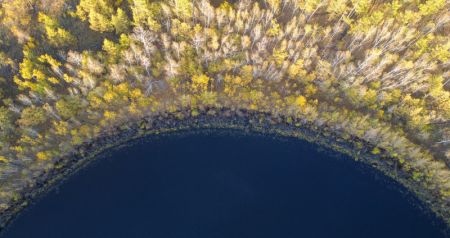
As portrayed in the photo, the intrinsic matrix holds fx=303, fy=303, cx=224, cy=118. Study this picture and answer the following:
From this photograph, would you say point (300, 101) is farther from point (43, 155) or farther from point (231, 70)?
point (43, 155)

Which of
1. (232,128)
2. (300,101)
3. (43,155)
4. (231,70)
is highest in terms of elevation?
(231,70)

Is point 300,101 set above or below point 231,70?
below

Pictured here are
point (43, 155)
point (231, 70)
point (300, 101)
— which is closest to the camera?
point (43, 155)

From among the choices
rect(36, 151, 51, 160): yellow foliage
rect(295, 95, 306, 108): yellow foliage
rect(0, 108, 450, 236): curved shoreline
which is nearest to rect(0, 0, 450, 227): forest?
rect(295, 95, 306, 108): yellow foliage

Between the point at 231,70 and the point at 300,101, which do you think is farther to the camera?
the point at 231,70

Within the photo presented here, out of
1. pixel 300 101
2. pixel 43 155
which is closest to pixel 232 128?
pixel 300 101
